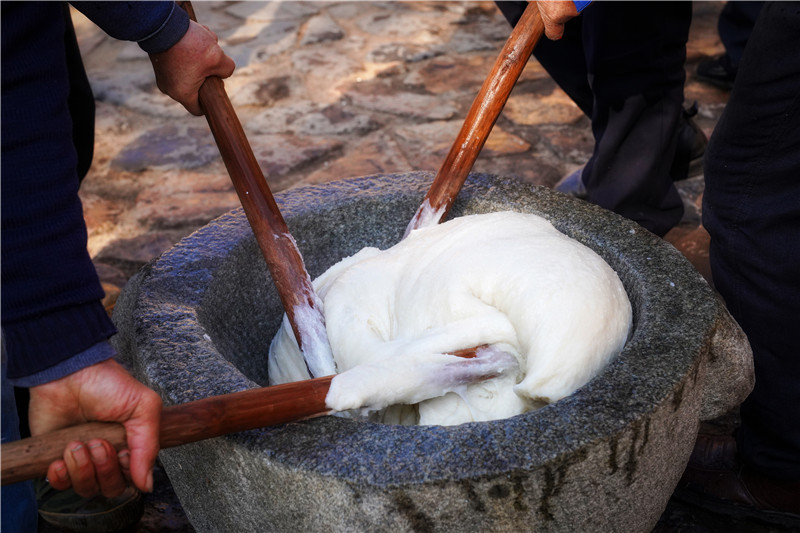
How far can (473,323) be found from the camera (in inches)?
53.0

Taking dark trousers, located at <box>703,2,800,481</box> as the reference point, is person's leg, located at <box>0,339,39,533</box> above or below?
below

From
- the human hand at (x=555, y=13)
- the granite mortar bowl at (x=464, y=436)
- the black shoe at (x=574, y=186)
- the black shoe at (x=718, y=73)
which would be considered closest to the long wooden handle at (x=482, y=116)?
the human hand at (x=555, y=13)

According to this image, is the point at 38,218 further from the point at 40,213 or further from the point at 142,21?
the point at 142,21

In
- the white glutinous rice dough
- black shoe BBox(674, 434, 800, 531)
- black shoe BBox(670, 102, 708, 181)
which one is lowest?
black shoe BBox(674, 434, 800, 531)

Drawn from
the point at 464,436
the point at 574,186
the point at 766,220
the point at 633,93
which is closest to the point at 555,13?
the point at 766,220

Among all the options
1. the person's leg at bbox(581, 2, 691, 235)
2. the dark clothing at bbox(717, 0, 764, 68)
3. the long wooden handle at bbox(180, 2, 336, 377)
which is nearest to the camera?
the long wooden handle at bbox(180, 2, 336, 377)

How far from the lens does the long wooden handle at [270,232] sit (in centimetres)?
148

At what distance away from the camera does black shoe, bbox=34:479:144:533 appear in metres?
1.84

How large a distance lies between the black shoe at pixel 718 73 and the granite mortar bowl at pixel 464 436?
107 inches

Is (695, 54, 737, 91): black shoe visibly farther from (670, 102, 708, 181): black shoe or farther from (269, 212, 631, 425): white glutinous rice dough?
(269, 212, 631, 425): white glutinous rice dough

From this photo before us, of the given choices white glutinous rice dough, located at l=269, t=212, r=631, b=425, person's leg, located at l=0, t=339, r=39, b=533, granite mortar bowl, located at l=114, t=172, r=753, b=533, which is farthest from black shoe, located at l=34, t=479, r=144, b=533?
white glutinous rice dough, located at l=269, t=212, r=631, b=425

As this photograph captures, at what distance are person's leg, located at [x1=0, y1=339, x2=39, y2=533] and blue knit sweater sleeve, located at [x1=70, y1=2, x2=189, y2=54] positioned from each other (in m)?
0.65

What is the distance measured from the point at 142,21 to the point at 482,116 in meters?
0.74

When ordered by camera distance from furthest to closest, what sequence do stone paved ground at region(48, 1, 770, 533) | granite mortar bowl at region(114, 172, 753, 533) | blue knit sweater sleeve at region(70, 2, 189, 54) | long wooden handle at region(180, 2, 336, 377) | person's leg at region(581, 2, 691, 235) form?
stone paved ground at region(48, 1, 770, 533) → person's leg at region(581, 2, 691, 235) → long wooden handle at region(180, 2, 336, 377) → blue knit sweater sleeve at region(70, 2, 189, 54) → granite mortar bowl at region(114, 172, 753, 533)
